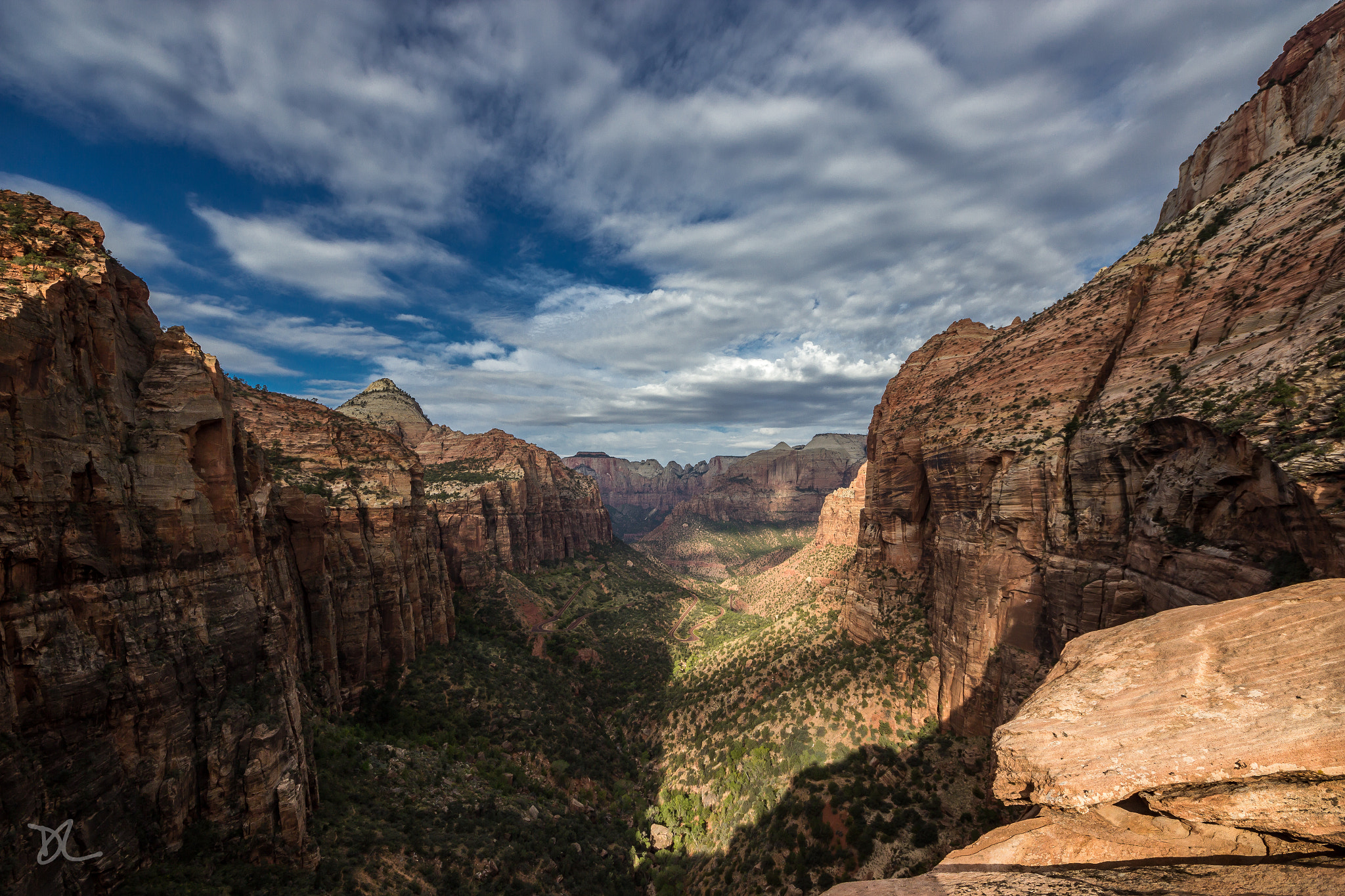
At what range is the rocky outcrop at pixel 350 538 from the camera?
29.8 meters

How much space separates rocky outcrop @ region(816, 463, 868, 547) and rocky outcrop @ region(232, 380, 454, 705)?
2339 inches

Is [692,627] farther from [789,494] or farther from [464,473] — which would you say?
[789,494]

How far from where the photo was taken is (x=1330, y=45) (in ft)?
66.0

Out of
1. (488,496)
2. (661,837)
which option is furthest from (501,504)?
(661,837)

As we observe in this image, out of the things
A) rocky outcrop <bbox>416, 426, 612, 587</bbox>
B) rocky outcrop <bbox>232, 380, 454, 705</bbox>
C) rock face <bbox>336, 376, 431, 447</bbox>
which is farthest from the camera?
rock face <bbox>336, 376, 431, 447</bbox>

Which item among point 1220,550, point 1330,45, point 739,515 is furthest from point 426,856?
point 739,515

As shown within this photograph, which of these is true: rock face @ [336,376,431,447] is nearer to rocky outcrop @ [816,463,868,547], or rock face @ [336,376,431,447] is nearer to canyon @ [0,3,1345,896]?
canyon @ [0,3,1345,896]

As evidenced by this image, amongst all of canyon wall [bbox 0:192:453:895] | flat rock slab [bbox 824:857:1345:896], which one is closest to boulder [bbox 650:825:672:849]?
canyon wall [bbox 0:192:453:895]

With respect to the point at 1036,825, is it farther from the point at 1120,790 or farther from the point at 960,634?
the point at 960,634

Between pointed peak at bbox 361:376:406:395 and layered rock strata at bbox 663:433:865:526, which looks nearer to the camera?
pointed peak at bbox 361:376:406:395

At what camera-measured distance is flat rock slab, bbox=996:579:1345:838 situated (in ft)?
22.9

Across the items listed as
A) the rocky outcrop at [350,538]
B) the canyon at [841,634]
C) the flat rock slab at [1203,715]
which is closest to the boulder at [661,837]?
the canyon at [841,634]

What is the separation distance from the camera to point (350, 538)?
3372 centimetres

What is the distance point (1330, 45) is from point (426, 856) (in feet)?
186
